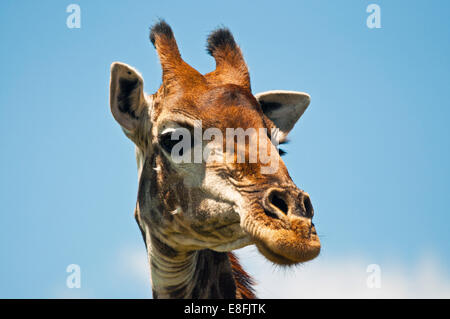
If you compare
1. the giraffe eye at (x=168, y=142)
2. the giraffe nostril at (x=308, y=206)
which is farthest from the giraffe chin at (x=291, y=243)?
the giraffe eye at (x=168, y=142)

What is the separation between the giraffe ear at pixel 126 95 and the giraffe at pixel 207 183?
0.05ft

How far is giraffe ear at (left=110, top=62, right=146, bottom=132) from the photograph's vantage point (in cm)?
819

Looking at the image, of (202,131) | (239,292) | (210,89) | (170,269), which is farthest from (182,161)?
(239,292)

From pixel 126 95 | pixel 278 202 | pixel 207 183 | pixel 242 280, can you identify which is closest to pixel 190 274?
pixel 242 280

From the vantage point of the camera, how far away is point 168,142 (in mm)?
7723

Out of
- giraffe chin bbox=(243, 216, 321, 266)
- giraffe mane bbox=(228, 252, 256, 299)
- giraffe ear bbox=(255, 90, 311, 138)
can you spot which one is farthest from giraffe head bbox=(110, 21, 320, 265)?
giraffe mane bbox=(228, 252, 256, 299)

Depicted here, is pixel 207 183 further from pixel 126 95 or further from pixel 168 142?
pixel 126 95

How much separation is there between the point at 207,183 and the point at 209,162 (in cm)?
27

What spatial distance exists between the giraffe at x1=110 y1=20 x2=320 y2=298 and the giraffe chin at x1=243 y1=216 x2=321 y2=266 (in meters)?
0.01

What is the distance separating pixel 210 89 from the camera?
311 inches

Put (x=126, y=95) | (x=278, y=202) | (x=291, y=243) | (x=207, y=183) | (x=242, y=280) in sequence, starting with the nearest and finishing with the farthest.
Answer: (x=291, y=243) → (x=278, y=202) → (x=207, y=183) → (x=126, y=95) → (x=242, y=280)

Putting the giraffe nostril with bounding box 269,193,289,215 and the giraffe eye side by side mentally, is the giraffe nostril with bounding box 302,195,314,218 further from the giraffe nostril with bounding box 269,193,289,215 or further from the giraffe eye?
the giraffe eye

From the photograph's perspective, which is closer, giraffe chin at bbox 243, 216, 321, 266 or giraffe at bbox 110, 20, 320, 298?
giraffe chin at bbox 243, 216, 321, 266
